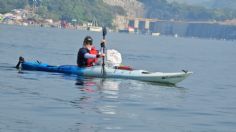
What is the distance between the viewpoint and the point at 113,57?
3572cm

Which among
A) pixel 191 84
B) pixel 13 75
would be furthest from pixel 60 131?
pixel 191 84

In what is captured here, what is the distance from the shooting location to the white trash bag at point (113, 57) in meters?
35.6

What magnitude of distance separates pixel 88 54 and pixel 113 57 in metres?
1.28

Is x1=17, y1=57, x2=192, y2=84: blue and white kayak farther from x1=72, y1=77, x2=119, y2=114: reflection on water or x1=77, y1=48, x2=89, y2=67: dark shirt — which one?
x1=72, y1=77, x2=119, y2=114: reflection on water

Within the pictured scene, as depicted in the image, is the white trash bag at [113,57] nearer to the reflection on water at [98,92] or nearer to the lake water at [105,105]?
the reflection on water at [98,92]

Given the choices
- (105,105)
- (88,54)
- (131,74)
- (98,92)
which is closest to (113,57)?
(131,74)

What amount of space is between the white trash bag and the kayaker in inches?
21.3

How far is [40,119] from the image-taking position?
21.3 meters

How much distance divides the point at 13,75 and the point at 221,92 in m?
9.17

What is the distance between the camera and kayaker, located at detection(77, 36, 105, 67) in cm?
3503

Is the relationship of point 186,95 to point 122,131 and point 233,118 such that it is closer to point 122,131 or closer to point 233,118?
point 233,118

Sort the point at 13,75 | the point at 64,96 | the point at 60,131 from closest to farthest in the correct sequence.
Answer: the point at 60,131 → the point at 64,96 → the point at 13,75

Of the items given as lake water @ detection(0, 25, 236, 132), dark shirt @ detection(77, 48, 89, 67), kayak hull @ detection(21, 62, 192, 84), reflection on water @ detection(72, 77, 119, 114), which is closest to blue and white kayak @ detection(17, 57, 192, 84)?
kayak hull @ detection(21, 62, 192, 84)

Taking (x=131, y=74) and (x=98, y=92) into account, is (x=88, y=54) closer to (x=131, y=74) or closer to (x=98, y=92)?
(x=131, y=74)
